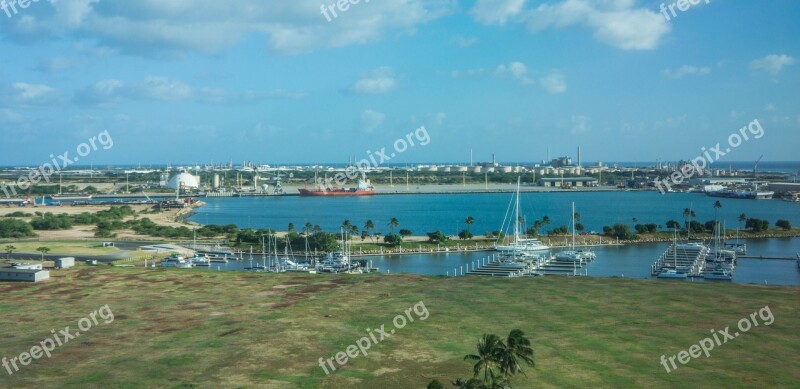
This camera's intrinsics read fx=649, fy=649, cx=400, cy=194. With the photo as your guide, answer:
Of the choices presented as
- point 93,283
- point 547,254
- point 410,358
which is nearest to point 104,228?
point 93,283

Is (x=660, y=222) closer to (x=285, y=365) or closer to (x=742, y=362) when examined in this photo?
(x=742, y=362)

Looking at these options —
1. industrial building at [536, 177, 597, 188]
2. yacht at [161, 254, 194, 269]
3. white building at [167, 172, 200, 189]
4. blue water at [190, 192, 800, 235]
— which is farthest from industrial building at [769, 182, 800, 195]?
white building at [167, 172, 200, 189]

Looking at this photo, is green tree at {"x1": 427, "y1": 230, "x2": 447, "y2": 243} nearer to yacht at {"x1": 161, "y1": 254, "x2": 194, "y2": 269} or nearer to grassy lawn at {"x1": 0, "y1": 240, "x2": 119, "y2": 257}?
yacht at {"x1": 161, "y1": 254, "x2": 194, "y2": 269}

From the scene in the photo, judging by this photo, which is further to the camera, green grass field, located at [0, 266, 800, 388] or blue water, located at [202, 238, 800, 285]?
blue water, located at [202, 238, 800, 285]

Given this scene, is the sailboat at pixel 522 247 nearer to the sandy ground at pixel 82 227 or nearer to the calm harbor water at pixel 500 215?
the calm harbor water at pixel 500 215

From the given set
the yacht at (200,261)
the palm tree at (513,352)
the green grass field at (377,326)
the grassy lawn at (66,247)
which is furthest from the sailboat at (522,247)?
the palm tree at (513,352)

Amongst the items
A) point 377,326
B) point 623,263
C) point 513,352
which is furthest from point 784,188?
point 513,352
